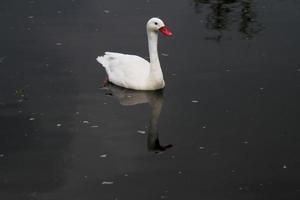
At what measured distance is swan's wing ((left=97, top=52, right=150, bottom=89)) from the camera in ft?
40.5

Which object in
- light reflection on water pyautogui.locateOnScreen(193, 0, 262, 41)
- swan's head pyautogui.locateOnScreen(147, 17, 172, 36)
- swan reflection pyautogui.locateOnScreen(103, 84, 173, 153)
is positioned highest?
swan's head pyautogui.locateOnScreen(147, 17, 172, 36)

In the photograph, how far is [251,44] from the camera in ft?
46.0

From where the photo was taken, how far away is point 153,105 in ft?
38.7

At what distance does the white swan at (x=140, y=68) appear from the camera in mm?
12234

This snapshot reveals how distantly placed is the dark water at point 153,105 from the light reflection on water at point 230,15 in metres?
0.03

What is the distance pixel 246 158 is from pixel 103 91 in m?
3.36

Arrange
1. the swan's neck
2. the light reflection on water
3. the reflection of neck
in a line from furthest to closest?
the light reflection on water < the swan's neck < the reflection of neck

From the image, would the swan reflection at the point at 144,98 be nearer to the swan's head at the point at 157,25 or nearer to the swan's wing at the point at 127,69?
the swan's wing at the point at 127,69

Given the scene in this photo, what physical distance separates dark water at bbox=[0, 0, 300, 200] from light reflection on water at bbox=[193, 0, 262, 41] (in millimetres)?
30

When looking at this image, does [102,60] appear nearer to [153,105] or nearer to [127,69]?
[127,69]

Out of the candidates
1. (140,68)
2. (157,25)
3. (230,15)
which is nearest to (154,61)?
(140,68)

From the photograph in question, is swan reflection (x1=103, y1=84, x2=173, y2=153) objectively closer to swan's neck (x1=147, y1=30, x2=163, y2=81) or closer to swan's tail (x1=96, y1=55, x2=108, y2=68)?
swan's neck (x1=147, y1=30, x2=163, y2=81)

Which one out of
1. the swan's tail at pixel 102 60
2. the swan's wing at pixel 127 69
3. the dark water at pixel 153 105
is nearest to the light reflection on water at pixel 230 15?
the dark water at pixel 153 105

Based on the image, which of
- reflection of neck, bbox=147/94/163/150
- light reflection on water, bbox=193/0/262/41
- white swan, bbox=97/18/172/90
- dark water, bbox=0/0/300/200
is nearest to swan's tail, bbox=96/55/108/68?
white swan, bbox=97/18/172/90
